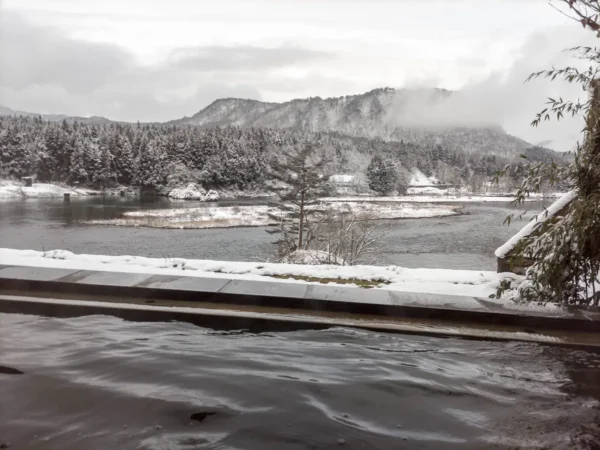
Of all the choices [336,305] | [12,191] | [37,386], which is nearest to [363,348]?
[336,305]

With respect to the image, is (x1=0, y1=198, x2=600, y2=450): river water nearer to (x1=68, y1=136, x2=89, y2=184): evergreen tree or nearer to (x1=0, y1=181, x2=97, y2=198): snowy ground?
(x1=0, y1=181, x2=97, y2=198): snowy ground

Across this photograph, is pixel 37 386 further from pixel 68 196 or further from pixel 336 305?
pixel 68 196

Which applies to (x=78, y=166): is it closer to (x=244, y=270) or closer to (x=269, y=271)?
(x=244, y=270)

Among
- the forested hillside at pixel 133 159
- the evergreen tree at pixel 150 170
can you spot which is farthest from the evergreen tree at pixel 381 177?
the evergreen tree at pixel 150 170

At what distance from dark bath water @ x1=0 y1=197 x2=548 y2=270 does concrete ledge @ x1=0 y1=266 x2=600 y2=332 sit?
44.3 ft

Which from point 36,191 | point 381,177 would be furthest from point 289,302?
point 381,177

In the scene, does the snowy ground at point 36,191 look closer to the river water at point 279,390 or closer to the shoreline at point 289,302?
the shoreline at point 289,302

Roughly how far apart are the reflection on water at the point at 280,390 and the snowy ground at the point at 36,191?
4443 cm

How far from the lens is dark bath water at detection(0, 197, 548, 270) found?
1869 centimetres

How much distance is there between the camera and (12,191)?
41.0m

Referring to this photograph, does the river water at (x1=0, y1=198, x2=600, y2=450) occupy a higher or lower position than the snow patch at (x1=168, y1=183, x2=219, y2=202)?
lower

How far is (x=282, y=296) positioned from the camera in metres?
3.92

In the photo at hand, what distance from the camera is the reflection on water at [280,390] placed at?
7.16 ft

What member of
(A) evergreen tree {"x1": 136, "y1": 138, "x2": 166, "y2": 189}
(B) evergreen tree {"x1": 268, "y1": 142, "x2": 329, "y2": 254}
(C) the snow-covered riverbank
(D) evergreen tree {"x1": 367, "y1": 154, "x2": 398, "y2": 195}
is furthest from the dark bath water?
(D) evergreen tree {"x1": 367, "y1": 154, "x2": 398, "y2": 195}
